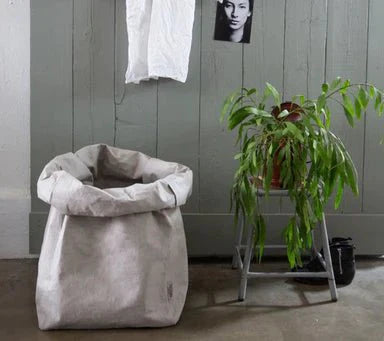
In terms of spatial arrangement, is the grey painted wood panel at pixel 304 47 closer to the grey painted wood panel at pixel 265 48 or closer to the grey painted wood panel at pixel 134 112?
the grey painted wood panel at pixel 265 48

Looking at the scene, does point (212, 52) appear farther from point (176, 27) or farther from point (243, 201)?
point (243, 201)

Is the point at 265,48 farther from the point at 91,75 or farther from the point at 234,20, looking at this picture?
the point at 91,75

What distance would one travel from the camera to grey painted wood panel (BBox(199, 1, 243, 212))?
87.0 inches

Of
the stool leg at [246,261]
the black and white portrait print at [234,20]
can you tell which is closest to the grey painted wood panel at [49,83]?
the black and white portrait print at [234,20]

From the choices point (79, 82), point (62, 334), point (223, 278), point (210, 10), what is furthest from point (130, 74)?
point (62, 334)

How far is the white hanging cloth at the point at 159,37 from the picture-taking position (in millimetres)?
2037

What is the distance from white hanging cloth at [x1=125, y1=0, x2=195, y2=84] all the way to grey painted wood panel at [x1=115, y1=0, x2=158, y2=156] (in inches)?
3.5

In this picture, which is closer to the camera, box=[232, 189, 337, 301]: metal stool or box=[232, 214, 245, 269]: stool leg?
box=[232, 189, 337, 301]: metal stool

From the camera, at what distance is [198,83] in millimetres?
2221

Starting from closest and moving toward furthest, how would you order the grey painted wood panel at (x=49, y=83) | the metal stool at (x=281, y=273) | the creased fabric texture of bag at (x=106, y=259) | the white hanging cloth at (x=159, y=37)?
1. the creased fabric texture of bag at (x=106, y=259)
2. the metal stool at (x=281, y=273)
3. the white hanging cloth at (x=159, y=37)
4. the grey painted wood panel at (x=49, y=83)

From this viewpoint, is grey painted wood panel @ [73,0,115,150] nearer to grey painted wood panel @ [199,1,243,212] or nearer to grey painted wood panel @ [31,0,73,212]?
grey painted wood panel @ [31,0,73,212]

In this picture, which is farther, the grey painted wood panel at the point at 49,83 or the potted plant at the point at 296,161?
the grey painted wood panel at the point at 49,83

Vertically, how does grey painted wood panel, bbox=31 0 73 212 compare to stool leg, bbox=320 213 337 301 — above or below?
above

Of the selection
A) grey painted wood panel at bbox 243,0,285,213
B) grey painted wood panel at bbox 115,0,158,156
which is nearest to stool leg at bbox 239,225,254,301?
grey painted wood panel at bbox 243,0,285,213
